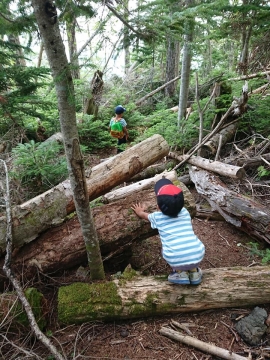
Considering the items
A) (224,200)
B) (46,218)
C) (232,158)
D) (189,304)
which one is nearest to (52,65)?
(46,218)

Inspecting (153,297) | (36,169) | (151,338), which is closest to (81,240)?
(153,297)

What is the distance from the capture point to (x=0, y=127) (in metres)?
6.50

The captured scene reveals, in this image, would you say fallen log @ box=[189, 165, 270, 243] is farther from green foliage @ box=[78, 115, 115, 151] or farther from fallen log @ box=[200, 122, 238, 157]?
green foliage @ box=[78, 115, 115, 151]

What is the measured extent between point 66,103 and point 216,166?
4019 millimetres

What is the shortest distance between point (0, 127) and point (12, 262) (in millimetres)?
4231

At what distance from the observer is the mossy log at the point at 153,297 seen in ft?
9.84

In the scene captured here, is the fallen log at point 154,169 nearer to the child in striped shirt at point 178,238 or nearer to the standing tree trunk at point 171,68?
the child in striped shirt at point 178,238

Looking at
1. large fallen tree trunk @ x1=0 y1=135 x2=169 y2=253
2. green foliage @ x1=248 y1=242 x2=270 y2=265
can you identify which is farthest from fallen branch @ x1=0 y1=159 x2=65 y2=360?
green foliage @ x1=248 y1=242 x2=270 y2=265

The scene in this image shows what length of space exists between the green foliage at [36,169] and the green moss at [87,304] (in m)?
2.51

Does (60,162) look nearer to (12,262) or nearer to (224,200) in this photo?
(12,262)

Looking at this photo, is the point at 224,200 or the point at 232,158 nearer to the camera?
the point at 224,200

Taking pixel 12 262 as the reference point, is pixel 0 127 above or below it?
above

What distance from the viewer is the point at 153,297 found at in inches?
121

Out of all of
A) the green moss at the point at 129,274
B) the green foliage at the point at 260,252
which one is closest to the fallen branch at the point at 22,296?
the green moss at the point at 129,274
